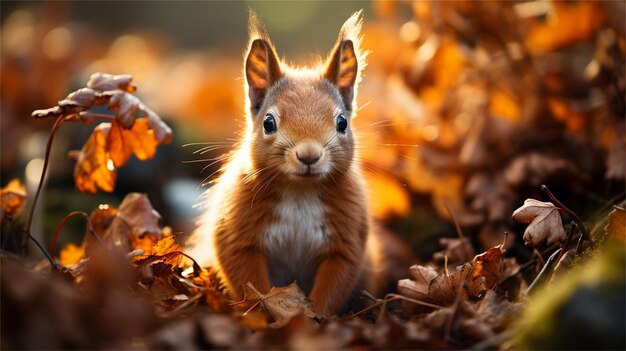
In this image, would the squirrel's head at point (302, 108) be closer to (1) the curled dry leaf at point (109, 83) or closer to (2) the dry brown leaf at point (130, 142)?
(2) the dry brown leaf at point (130, 142)

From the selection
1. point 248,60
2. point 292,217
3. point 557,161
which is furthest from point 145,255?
point 557,161

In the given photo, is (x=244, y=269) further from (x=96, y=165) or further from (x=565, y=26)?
(x=565, y=26)

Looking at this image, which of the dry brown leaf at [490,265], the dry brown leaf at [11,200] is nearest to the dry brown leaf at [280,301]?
the dry brown leaf at [490,265]

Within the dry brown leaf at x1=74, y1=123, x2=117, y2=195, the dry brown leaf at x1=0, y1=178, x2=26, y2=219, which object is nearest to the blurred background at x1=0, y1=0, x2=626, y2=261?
the dry brown leaf at x1=0, y1=178, x2=26, y2=219

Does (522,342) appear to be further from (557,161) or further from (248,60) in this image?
(557,161)

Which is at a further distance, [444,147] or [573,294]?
[444,147]

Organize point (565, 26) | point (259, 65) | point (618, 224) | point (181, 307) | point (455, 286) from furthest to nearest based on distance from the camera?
1. point (565, 26)
2. point (259, 65)
3. point (455, 286)
4. point (618, 224)
5. point (181, 307)

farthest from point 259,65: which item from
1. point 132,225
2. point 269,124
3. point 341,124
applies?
point 132,225

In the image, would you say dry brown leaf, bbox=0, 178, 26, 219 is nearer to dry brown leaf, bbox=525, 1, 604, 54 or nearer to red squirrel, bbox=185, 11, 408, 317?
red squirrel, bbox=185, 11, 408, 317
